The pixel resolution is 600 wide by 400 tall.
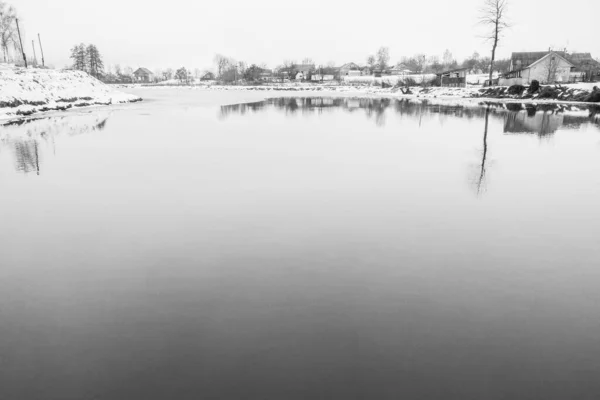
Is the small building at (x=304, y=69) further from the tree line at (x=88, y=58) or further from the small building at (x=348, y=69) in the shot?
the tree line at (x=88, y=58)

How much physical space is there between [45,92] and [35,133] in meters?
25.9

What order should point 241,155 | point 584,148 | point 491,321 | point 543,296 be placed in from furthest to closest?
point 584,148, point 241,155, point 543,296, point 491,321

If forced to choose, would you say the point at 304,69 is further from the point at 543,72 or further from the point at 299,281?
the point at 299,281

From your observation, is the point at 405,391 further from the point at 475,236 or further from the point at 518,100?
the point at 518,100

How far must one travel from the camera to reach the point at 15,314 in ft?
19.0

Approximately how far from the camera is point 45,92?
4506 centimetres

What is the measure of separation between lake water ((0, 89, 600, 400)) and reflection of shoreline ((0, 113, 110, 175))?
57.1 inches

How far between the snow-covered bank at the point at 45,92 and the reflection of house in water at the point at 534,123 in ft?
120

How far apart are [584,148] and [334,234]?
653 inches

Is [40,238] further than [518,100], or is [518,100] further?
[518,100]

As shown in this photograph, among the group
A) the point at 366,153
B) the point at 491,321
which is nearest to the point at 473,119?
the point at 366,153

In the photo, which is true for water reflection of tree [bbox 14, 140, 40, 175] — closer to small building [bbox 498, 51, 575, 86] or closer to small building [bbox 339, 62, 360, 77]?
small building [bbox 498, 51, 575, 86]

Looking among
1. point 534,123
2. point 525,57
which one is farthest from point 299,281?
point 525,57

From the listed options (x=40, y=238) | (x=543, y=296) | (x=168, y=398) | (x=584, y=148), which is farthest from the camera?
(x=584, y=148)
